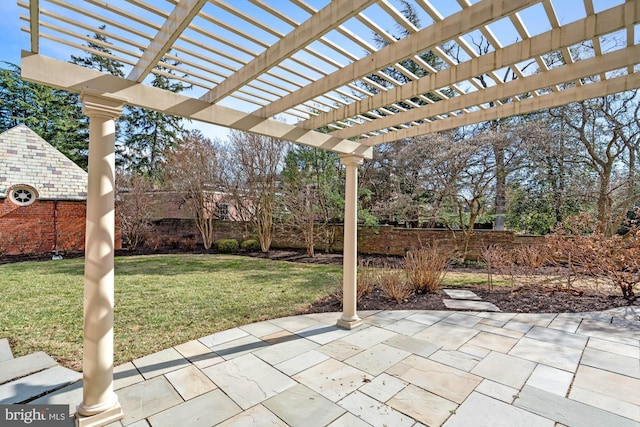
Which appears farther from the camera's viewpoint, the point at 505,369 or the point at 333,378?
the point at 505,369

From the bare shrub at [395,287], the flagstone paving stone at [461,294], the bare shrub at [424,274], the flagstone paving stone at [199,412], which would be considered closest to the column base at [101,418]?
the flagstone paving stone at [199,412]

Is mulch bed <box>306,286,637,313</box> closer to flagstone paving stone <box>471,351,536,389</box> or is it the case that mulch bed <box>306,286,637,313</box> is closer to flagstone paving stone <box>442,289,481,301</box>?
flagstone paving stone <box>442,289,481,301</box>

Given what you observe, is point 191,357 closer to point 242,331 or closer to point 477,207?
point 242,331

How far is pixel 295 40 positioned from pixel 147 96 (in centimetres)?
132

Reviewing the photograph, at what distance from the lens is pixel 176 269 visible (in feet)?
28.6

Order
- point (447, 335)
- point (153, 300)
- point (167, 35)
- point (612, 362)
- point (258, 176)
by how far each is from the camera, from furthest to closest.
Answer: point (258, 176)
point (153, 300)
point (447, 335)
point (612, 362)
point (167, 35)

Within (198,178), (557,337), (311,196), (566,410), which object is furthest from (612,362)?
(198,178)

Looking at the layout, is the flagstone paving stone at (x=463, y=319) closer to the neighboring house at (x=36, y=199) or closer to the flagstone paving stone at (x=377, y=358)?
the flagstone paving stone at (x=377, y=358)

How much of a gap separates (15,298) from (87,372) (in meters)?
5.12

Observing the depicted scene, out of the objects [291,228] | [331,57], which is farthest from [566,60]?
[291,228]

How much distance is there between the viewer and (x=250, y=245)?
12.6m

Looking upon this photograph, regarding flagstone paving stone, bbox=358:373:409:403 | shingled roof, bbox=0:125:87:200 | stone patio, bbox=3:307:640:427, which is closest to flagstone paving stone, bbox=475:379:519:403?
stone patio, bbox=3:307:640:427

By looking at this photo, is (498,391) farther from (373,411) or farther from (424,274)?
(424,274)

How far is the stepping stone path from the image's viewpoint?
5055 millimetres
